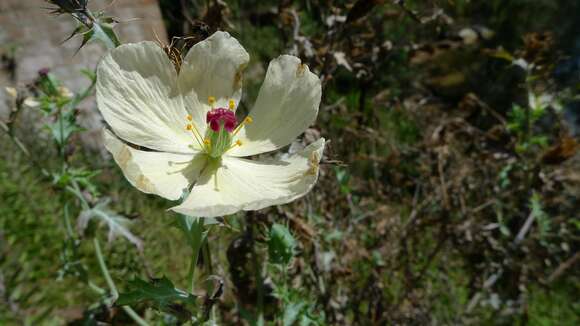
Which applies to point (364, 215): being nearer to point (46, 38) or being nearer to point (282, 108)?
point (282, 108)

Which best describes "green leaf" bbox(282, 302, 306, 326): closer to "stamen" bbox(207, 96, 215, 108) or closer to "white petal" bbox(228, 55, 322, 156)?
"white petal" bbox(228, 55, 322, 156)

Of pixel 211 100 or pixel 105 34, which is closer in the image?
pixel 105 34

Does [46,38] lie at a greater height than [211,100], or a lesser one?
greater

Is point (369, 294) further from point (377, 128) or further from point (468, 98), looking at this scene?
point (468, 98)

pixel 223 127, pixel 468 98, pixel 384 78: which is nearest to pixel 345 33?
pixel 223 127

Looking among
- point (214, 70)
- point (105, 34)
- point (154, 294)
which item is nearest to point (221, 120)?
point (214, 70)

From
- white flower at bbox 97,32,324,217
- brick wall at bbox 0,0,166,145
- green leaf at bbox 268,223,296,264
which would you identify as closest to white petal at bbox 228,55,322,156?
white flower at bbox 97,32,324,217

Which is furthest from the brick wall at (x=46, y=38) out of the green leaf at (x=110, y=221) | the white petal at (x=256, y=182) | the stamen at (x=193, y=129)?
the white petal at (x=256, y=182)
